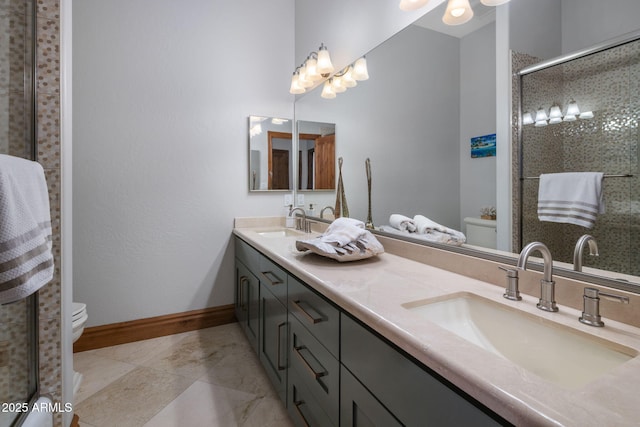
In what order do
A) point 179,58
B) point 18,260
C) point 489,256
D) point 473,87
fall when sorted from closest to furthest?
point 18,260, point 489,256, point 473,87, point 179,58

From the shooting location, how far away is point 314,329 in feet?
3.68

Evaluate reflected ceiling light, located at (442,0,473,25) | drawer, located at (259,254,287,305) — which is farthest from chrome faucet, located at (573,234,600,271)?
drawer, located at (259,254,287,305)

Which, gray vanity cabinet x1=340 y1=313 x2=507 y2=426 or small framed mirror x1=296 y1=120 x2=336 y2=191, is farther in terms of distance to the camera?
small framed mirror x1=296 y1=120 x2=336 y2=191

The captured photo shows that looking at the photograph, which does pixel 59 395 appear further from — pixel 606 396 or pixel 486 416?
pixel 606 396

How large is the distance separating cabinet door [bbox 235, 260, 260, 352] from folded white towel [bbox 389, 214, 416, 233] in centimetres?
87

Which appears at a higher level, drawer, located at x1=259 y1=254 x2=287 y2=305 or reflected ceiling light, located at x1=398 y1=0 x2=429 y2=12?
reflected ceiling light, located at x1=398 y1=0 x2=429 y2=12

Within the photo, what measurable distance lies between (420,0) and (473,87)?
0.51 metres

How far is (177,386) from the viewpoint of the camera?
174cm

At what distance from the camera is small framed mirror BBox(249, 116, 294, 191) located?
259 centimetres

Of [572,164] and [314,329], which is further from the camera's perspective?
[314,329]

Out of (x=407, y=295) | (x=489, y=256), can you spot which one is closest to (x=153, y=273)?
(x=407, y=295)

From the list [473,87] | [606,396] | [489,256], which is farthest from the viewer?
[473,87]

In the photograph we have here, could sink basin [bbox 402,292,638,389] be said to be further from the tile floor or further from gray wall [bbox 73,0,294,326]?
gray wall [bbox 73,0,294,326]

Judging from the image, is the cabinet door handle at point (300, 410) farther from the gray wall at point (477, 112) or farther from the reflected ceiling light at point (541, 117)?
the reflected ceiling light at point (541, 117)
